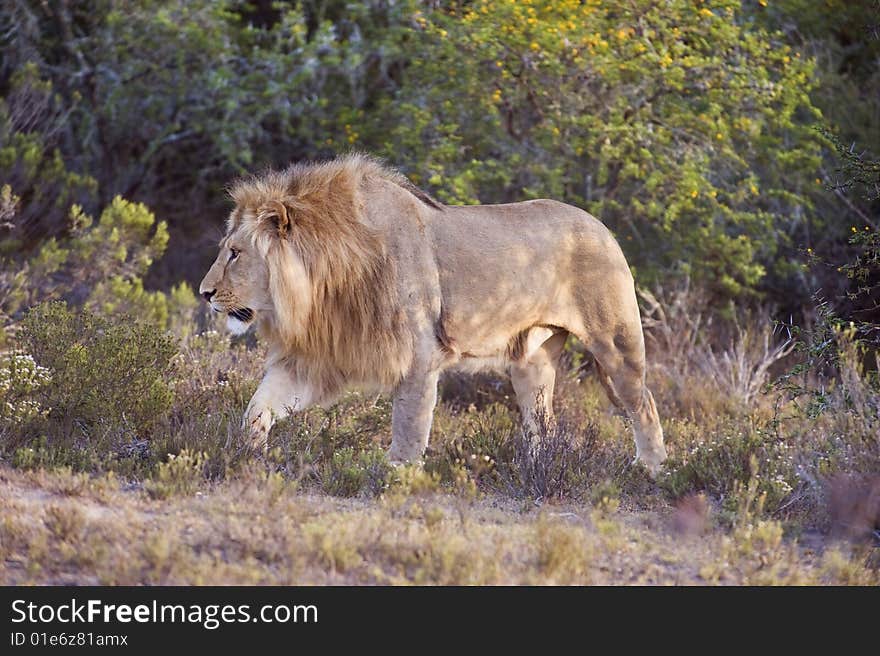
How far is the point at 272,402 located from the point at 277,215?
1069 mm

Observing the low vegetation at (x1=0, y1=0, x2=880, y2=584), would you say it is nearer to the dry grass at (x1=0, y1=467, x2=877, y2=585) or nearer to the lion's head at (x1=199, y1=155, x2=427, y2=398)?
the dry grass at (x1=0, y1=467, x2=877, y2=585)

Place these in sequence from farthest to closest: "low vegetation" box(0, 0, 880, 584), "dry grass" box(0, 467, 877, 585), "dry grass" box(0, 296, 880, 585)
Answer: "low vegetation" box(0, 0, 880, 584)
"dry grass" box(0, 296, 880, 585)
"dry grass" box(0, 467, 877, 585)

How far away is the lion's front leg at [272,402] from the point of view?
674 cm

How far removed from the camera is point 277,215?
679cm

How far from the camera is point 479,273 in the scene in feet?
23.5

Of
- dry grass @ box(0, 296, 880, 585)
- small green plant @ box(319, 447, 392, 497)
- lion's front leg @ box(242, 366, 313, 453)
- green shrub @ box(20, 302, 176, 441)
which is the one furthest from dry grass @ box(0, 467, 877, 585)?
green shrub @ box(20, 302, 176, 441)

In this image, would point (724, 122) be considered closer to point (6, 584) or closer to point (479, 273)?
point (479, 273)

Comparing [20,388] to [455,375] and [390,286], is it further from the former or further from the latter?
→ [455,375]

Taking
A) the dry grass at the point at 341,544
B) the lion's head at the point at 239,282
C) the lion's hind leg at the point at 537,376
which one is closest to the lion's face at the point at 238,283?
the lion's head at the point at 239,282

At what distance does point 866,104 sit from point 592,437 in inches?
281

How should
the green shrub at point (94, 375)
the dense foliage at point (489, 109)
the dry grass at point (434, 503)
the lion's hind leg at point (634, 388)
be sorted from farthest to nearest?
the dense foliage at point (489, 109) → the lion's hind leg at point (634, 388) → the green shrub at point (94, 375) → the dry grass at point (434, 503)

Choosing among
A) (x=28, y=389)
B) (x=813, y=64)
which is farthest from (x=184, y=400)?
(x=813, y=64)

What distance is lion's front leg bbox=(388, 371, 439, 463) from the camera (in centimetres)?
677

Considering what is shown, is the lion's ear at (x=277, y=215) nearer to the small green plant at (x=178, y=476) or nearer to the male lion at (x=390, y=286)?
the male lion at (x=390, y=286)
